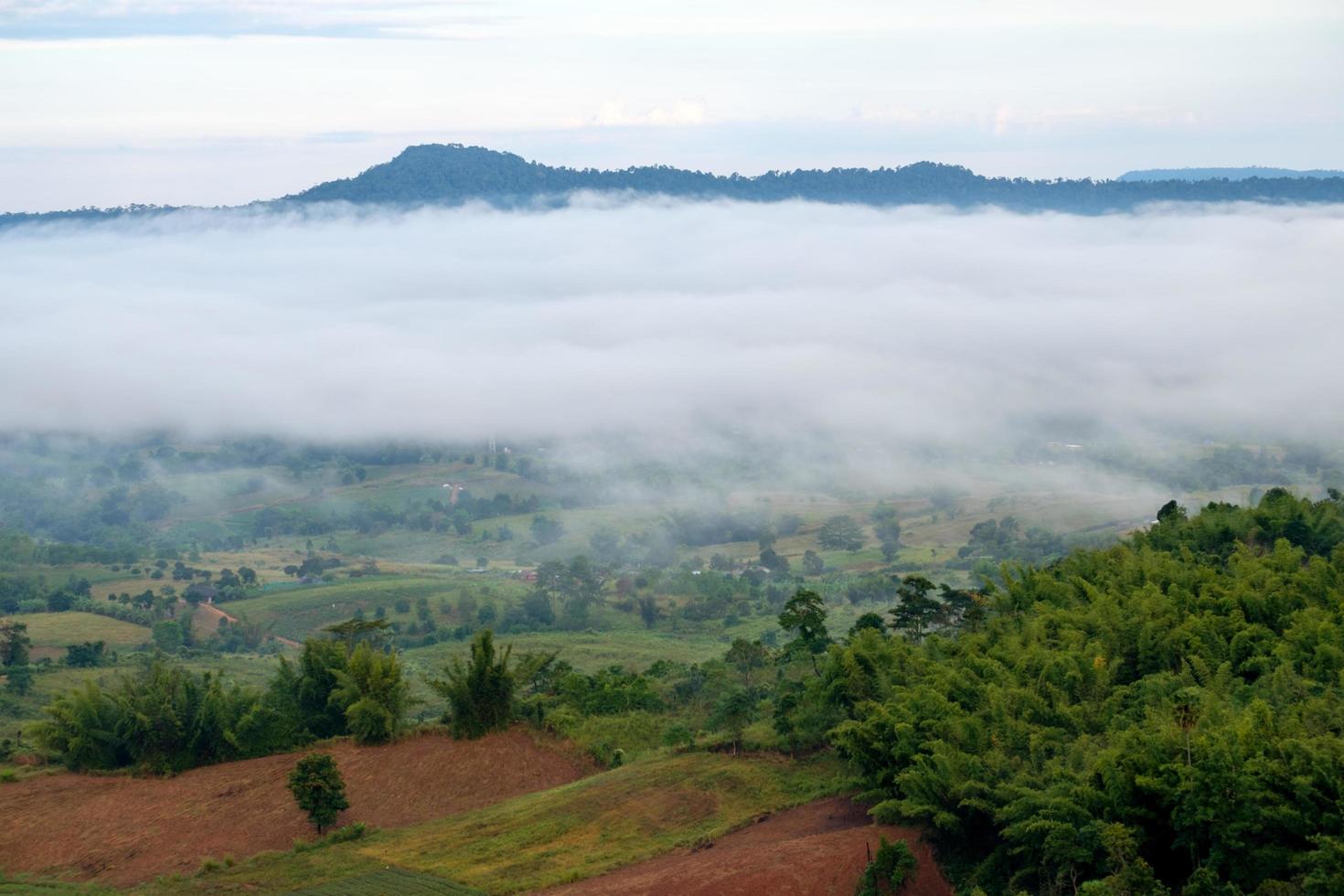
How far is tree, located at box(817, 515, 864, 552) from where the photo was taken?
10712 centimetres

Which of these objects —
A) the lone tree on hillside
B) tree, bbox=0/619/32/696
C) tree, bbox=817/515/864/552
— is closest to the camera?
the lone tree on hillside

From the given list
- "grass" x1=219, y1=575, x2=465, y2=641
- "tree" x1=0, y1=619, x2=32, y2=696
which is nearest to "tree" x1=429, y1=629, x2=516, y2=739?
"tree" x1=0, y1=619, x2=32, y2=696

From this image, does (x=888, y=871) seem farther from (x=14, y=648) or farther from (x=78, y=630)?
(x=78, y=630)

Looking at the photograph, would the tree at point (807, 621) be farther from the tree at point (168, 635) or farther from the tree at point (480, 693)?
the tree at point (168, 635)

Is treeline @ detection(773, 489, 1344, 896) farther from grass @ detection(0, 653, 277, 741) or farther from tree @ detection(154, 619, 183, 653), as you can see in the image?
tree @ detection(154, 619, 183, 653)

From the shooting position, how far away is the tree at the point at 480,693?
42.1 meters

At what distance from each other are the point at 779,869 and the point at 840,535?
82896 millimetres

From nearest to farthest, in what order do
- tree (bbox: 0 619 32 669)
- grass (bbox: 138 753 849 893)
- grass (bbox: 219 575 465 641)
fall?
1. grass (bbox: 138 753 849 893)
2. tree (bbox: 0 619 32 669)
3. grass (bbox: 219 575 465 641)

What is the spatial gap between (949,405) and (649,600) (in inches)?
3473

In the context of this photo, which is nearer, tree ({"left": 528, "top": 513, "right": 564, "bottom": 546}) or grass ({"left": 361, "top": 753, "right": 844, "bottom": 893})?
grass ({"left": 361, "top": 753, "right": 844, "bottom": 893})

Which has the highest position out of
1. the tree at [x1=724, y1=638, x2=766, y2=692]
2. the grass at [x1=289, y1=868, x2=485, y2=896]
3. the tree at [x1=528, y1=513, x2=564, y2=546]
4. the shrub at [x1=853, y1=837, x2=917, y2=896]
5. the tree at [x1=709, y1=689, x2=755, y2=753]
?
the shrub at [x1=853, y1=837, x2=917, y2=896]

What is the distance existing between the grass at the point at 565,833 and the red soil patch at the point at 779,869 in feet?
3.78

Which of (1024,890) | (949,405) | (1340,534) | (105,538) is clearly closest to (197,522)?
(105,538)

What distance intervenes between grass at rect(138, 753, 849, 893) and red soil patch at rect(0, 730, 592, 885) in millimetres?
1927
